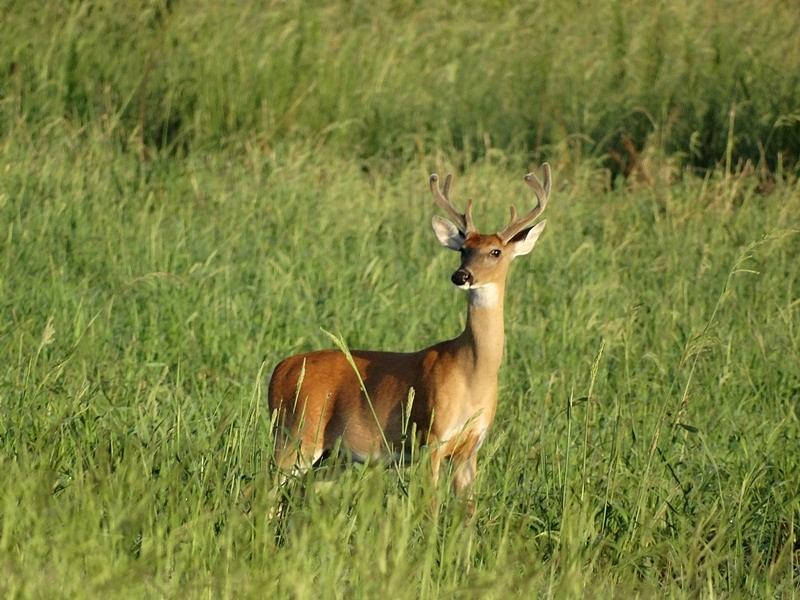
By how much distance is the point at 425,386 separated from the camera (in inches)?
212

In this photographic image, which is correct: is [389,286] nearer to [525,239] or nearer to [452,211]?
[452,211]

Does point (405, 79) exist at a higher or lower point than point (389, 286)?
higher

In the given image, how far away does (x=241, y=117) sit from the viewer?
35.4 ft

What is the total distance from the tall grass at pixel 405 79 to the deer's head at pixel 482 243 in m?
4.40

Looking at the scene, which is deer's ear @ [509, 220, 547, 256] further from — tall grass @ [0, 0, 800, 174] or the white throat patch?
tall grass @ [0, 0, 800, 174]

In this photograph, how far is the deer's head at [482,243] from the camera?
5.38 metres

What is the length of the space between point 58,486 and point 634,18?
9.52 meters

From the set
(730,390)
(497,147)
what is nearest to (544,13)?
(497,147)

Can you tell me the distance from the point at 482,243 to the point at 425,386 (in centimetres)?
55

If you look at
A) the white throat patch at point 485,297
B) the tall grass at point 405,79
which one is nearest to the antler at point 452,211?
the white throat patch at point 485,297

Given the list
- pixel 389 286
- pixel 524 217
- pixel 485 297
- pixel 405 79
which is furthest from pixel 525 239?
pixel 405 79

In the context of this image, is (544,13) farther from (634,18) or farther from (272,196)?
(272,196)

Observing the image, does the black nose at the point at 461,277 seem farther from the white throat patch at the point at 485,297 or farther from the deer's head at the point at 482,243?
the white throat patch at the point at 485,297

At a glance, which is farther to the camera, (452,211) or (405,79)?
(405,79)
